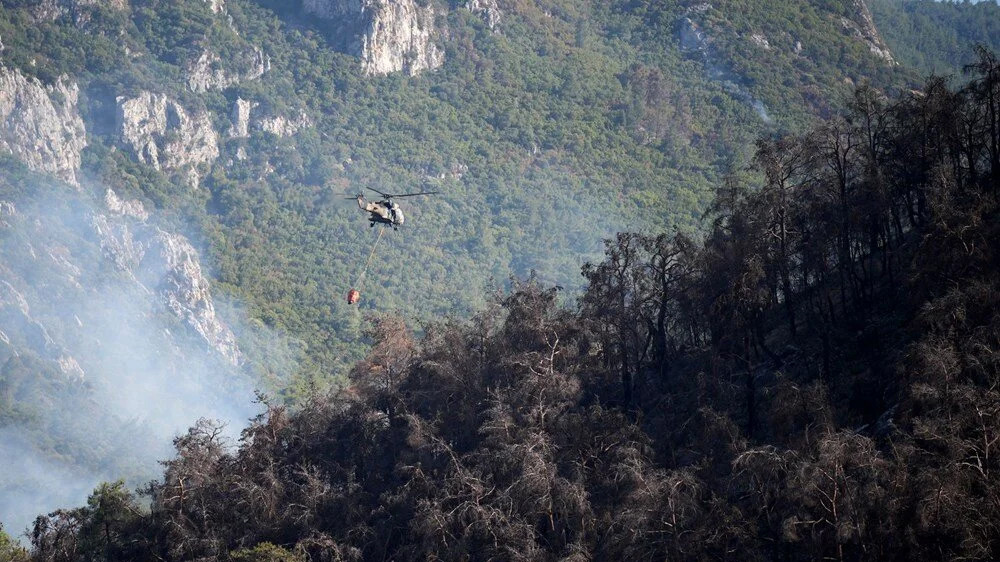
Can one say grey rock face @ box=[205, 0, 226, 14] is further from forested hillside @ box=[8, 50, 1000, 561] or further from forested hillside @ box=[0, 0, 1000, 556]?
forested hillside @ box=[8, 50, 1000, 561]

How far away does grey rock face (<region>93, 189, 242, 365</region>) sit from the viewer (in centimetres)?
13100

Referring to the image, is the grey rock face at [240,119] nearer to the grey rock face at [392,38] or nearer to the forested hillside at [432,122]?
the forested hillside at [432,122]

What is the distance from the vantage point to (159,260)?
137 m

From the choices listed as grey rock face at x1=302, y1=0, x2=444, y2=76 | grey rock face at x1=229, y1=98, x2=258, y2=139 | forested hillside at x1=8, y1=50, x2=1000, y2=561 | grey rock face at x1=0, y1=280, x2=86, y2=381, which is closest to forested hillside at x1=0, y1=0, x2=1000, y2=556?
grey rock face at x1=0, y1=280, x2=86, y2=381

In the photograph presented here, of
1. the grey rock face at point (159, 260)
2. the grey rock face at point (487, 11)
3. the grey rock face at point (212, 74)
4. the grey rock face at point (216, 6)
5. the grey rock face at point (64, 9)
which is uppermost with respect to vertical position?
the grey rock face at point (487, 11)

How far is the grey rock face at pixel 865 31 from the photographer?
169 meters

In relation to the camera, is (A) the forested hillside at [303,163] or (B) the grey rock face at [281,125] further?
(B) the grey rock face at [281,125]

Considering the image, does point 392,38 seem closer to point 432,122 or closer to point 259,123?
point 432,122

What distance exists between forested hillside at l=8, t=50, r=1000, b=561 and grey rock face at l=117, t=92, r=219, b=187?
360 feet

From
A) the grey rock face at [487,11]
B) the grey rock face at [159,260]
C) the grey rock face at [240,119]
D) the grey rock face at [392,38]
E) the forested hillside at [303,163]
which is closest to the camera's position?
the forested hillside at [303,163]

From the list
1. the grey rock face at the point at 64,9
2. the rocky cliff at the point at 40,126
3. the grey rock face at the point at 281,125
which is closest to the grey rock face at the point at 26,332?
the rocky cliff at the point at 40,126

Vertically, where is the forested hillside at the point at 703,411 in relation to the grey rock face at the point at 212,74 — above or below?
below

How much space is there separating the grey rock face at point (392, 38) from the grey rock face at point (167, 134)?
27.4 metres

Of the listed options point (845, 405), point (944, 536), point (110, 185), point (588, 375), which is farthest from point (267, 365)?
point (944, 536)
